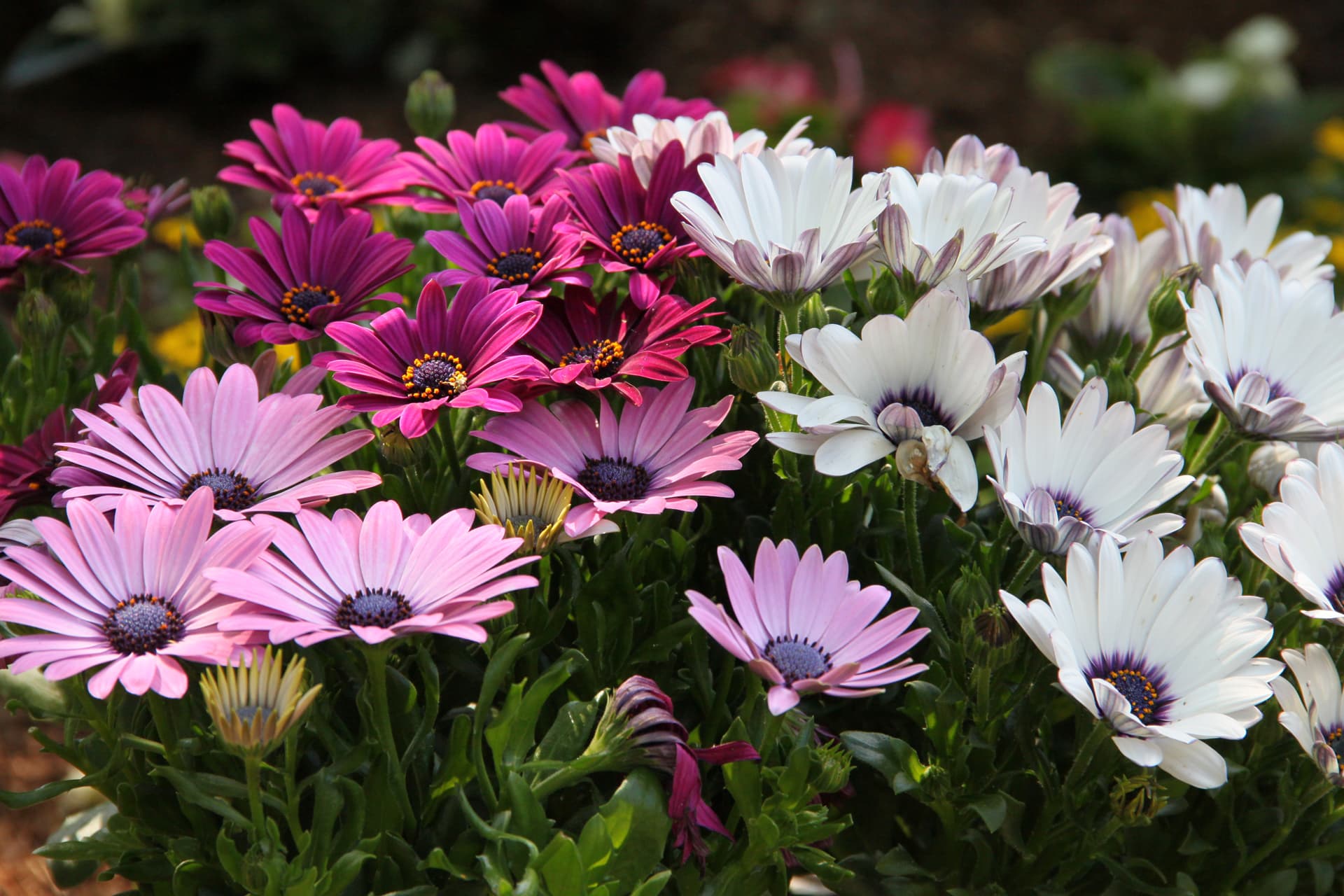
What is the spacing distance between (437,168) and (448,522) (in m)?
0.44

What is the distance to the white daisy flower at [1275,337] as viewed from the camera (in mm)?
919

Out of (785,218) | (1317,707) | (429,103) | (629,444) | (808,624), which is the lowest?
(1317,707)

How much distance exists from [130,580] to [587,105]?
2.27ft

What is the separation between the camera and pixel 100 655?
72 centimetres

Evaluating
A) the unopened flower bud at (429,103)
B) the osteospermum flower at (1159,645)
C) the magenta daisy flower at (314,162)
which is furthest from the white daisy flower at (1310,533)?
the unopened flower bud at (429,103)

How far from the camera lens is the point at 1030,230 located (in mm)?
996

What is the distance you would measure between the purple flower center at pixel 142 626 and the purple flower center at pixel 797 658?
351mm

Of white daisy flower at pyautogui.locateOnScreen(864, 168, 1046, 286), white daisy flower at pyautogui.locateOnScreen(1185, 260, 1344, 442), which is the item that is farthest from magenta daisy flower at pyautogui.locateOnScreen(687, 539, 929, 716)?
white daisy flower at pyautogui.locateOnScreen(1185, 260, 1344, 442)

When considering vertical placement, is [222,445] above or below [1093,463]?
above

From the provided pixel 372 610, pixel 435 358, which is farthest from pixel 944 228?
pixel 372 610

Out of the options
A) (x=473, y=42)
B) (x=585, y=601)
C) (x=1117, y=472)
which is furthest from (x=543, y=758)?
(x=473, y=42)

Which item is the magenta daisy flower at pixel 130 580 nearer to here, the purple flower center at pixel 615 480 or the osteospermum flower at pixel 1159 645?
the purple flower center at pixel 615 480

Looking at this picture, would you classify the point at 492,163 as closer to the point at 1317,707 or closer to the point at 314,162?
the point at 314,162

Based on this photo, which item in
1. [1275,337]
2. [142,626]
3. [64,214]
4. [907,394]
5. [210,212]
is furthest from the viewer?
[210,212]
